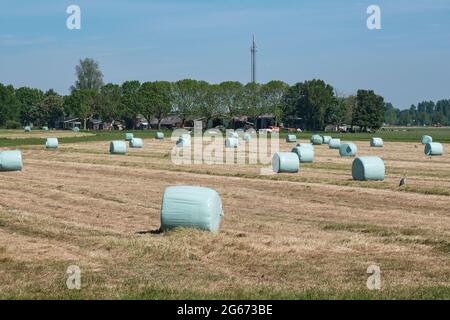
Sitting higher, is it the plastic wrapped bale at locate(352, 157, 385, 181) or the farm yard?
the plastic wrapped bale at locate(352, 157, 385, 181)

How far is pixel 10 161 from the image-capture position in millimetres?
34656

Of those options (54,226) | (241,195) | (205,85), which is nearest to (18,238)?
(54,226)

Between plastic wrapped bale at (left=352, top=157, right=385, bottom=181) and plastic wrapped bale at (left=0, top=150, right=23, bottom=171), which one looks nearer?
plastic wrapped bale at (left=352, top=157, right=385, bottom=181)

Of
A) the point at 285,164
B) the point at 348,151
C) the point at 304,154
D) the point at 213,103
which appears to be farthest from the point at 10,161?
the point at 213,103

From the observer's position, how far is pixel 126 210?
2073cm

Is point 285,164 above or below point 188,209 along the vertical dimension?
below

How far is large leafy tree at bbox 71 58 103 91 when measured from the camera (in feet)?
644

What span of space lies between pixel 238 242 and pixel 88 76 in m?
187

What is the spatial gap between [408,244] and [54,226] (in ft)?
26.4

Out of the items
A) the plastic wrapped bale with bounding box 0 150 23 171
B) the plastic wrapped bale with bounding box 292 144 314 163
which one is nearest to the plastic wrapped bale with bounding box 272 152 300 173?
the plastic wrapped bale with bounding box 292 144 314 163

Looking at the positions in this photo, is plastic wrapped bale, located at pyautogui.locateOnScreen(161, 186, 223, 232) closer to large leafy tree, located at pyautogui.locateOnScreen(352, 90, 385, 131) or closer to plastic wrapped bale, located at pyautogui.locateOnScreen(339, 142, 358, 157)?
plastic wrapped bale, located at pyautogui.locateOnScreen(339, 142, 358, 157)

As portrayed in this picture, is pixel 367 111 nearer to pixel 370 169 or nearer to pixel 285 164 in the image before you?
pixel 285 164

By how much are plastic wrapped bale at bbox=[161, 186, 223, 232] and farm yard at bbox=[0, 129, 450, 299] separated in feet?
0.83

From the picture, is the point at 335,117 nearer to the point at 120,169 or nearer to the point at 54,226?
the point at 120,169
